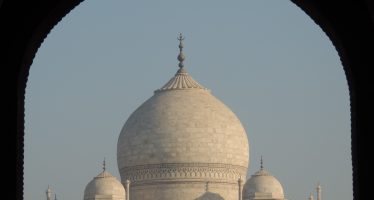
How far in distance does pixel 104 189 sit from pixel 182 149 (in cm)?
517

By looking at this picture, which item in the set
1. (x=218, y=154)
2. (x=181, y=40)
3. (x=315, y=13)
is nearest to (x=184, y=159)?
(x=218, y=154)

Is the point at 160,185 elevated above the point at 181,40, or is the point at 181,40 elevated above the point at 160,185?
the point at 181,40

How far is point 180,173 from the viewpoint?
208 ft

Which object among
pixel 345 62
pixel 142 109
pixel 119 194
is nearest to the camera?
pixel 345 62

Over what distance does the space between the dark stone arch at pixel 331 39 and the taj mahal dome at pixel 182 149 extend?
49.2 meters

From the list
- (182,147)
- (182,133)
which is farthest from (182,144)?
(182,133)

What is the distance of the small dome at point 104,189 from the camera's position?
198ft

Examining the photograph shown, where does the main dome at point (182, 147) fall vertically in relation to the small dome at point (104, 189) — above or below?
above

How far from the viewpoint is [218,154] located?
63.9 m

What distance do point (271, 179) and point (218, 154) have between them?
12.0 ft

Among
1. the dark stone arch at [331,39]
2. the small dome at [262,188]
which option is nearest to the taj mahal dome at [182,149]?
the small dome at [262,188]

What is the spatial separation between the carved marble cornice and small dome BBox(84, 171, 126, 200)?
254cm

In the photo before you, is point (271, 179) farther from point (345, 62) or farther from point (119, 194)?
point (345, 62)

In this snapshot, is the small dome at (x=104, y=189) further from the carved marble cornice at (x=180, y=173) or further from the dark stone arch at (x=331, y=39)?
the dark stone arch at (x=331, y=39)
